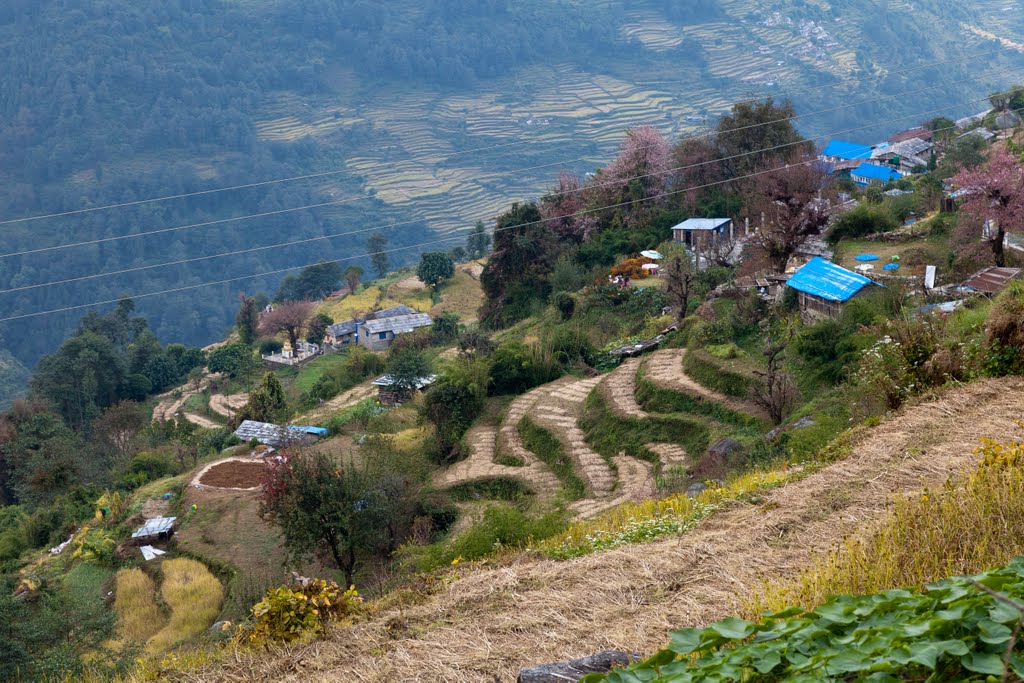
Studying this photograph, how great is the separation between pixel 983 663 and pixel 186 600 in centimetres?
Answer: 1440

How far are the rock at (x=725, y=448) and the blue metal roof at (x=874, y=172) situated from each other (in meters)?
35.0

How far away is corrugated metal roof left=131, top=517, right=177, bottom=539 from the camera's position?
18.0m

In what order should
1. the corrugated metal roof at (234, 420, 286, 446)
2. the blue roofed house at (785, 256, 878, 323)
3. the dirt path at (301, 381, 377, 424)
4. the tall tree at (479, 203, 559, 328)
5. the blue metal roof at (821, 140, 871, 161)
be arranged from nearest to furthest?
the blue roofed house at (785, 256, 878, 323)
the corrugated metal roof at (234, 420, 286, 446)
the dirt path at (301, 381, 377, 424)
the tall tree at (479, 203, 559, 328)
the blue metal roof at (821, 140, 871, 161)

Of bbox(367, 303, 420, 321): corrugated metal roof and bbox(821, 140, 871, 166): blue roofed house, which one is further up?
bbox(821, 140, 871, 166): blue roofed house

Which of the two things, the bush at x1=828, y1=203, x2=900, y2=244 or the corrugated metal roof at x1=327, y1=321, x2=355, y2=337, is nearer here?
the bush at x1=828, y1=203, x2=900, y2=244

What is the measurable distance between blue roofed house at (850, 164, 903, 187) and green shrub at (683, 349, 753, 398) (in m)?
30.8

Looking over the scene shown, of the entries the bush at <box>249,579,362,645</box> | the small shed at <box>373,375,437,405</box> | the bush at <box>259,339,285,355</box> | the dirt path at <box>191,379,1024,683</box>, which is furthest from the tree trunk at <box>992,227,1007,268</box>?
the bush at <box>259,339,285,355</box>

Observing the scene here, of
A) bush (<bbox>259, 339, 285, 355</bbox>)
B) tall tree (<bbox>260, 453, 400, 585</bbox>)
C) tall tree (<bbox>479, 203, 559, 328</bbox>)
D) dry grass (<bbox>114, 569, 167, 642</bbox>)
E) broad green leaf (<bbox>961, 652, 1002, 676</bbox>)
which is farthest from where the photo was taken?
bush (<bbox>259, 339, 285, 355</bbox>)

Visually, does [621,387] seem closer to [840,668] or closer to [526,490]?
[526,490]

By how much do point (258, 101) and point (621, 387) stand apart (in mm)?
130662

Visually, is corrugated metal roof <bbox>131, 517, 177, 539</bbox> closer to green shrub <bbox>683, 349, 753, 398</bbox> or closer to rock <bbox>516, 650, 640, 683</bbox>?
green shrub <bbox>683, 349, 753, 398</bbox>

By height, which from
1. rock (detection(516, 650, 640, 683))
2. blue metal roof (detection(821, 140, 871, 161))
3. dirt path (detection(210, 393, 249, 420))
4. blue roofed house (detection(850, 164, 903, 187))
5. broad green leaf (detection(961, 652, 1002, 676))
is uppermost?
broad green leaf (detection(961, 652, 1002, 676))

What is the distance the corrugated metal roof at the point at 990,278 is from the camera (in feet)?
46.3

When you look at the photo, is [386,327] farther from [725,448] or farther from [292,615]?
[292,615]
